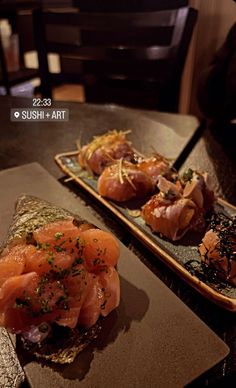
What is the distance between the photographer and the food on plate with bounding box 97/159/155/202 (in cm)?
105

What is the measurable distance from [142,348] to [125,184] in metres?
0.49

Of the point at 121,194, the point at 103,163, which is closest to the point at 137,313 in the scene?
the point at 121,194

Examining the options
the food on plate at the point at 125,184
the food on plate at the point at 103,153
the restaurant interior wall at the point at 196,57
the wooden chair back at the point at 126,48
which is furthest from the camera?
the restaurant interior wall at the point at 196,57

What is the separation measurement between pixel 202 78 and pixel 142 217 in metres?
1.29

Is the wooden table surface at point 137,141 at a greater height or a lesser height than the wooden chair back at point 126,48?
lesser

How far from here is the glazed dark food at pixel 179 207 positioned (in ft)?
2.96

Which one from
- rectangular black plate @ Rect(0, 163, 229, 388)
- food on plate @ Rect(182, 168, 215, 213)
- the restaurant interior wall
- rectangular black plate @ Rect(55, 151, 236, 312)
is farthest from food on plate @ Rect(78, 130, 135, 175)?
the restaurant interior wall

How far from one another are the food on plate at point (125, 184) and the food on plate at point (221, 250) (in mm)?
271

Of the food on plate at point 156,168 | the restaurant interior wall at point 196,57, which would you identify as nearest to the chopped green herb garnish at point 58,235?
the food on plate at point 156,168

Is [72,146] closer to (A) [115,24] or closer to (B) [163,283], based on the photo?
(B) [163,283]

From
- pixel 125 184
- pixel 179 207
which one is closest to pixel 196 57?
pixel 125 184

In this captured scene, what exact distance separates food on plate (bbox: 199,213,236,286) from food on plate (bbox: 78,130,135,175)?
44cm

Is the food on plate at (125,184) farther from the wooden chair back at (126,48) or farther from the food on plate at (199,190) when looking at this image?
the wooden chair back at (126,48)

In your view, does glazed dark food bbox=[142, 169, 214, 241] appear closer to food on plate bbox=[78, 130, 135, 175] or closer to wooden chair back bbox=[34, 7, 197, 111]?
food on plate bbox=[78, 130, 135, 175]
